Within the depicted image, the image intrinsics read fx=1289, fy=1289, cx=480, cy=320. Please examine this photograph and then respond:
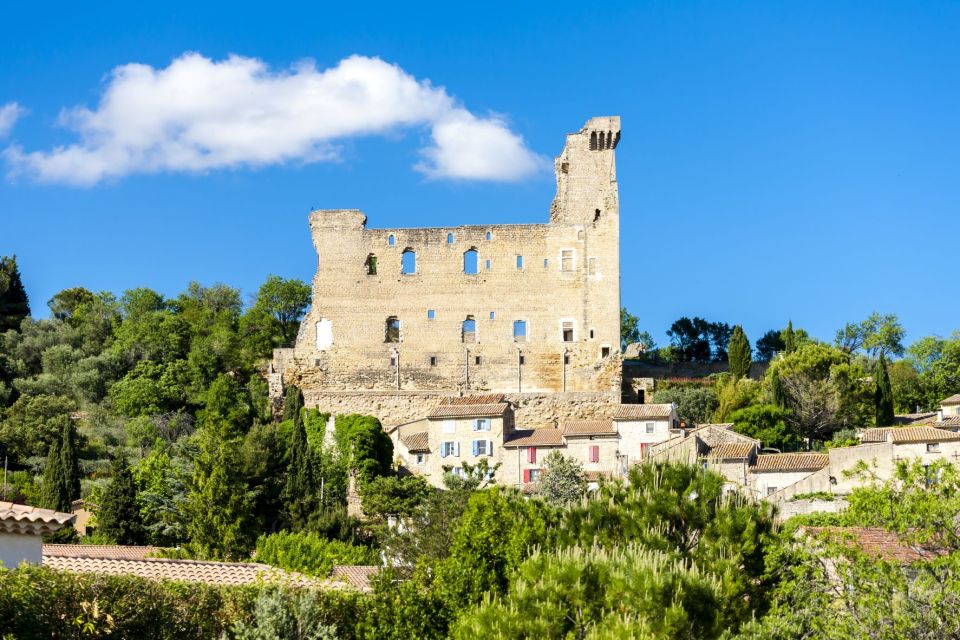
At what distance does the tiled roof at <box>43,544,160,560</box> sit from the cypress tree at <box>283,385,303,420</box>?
17.5 metres

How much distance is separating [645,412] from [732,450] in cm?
659

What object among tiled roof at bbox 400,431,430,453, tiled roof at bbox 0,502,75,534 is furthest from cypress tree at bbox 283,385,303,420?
tiled roof at bbox 0,502,75,534

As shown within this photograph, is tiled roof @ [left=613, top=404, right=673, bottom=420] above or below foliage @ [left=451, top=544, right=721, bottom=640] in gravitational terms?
above

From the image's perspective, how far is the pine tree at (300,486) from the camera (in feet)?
159

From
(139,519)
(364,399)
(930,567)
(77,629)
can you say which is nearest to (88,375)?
(364,399)

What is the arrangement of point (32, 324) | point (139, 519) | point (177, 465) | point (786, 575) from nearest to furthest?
1. point (786, 575)
2. point (139, 519)
3. point (177, 465)
4. point (32, 324)

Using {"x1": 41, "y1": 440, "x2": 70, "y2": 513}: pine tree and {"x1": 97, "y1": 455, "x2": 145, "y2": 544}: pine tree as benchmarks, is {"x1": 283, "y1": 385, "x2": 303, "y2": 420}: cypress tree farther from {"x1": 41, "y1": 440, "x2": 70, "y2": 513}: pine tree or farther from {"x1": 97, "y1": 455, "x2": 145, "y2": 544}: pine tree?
{"x1": 97, "y1": 455, "x2": 145, "y2": 544}: pine tree

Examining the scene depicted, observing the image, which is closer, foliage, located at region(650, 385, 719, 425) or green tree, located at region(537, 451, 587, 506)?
green tree, located at region(537, 451, 587, 506)

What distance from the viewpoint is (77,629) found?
23031mm

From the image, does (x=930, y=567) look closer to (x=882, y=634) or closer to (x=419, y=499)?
(x=882, y=634)

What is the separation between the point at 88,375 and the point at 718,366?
34.9 meters

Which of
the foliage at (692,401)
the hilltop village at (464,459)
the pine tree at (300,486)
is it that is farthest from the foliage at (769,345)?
the pine tree at (300,486)

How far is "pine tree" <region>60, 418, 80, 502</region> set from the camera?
50.7 metres

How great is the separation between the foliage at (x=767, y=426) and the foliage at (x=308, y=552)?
19.8m
